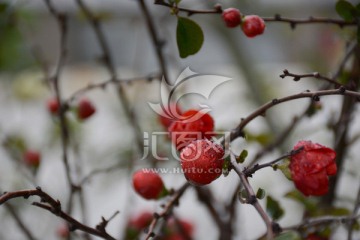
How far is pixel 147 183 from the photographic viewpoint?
449 millimetres

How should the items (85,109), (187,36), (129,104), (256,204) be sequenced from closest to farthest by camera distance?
(256,204), (187,36), (85,109), (129,104)

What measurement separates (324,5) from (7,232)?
46.5 inches

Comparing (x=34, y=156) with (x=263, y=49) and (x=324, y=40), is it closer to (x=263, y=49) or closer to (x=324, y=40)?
(x=324, y=40)

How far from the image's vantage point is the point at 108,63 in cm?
66

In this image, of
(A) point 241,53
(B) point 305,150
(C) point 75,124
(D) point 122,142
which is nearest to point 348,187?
(A) point 241,53

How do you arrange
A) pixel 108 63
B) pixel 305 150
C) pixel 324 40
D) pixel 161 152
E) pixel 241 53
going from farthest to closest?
pixel 324 40
pixel 241 53
pixel 161 152
pixel 108 63
pixel 305 150

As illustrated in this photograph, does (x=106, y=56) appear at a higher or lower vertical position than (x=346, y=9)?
higher

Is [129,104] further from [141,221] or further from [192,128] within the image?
[192,128]

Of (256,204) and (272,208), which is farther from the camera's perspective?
(272,208)

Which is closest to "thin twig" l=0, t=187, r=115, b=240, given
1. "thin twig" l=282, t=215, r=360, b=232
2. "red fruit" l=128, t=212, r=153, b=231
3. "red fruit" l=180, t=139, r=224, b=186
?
"red fruit" l=180, t=139, r=224, b=186

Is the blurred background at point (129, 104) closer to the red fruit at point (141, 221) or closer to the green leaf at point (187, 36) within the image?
the red fruit at point (141, 221)

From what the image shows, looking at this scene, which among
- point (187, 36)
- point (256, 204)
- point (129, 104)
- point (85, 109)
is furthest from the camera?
point (129, 104)

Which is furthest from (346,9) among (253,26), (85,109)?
(85,109)

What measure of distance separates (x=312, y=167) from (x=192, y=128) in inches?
3.8
